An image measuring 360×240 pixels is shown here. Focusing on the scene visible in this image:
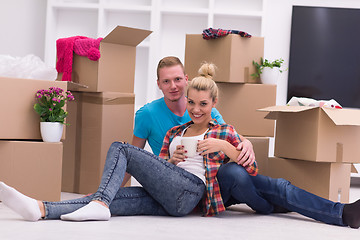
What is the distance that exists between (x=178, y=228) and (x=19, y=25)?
2563 mm

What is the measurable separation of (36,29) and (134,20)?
0.72 m

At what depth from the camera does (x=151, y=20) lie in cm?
360

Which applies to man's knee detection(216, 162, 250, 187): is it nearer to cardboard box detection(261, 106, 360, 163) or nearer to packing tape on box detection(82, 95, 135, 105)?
cardboard box detection(261, 106, 360, 163)

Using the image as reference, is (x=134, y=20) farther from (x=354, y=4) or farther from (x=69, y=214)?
(x=69, y=214)

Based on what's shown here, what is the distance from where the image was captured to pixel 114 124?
257 centimetres

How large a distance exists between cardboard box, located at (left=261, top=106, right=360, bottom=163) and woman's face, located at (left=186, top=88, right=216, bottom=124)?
0.38 metres

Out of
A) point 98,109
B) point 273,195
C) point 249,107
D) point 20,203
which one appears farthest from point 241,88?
point 20,203

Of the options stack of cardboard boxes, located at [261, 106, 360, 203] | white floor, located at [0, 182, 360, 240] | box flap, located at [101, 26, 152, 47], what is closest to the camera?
white floor, located at [0, 182, 360, 240]

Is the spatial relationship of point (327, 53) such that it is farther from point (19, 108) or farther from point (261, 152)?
point (19, 108)

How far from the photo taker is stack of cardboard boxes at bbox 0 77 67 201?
84.4 inches

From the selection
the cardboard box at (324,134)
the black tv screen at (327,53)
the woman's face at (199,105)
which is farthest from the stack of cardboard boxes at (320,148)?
the black tv screen at (327,53)

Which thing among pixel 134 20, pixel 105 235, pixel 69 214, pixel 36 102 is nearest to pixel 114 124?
pixel 36 102

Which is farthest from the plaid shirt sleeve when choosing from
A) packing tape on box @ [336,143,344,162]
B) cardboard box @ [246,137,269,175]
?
cardboard box @ [246,137,269,175]

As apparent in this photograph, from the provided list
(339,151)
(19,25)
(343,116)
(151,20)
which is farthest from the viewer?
(19,25)
